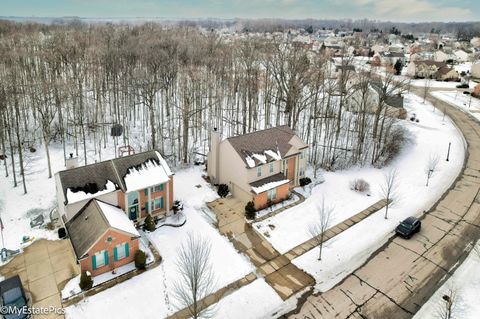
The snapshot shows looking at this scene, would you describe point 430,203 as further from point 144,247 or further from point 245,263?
point 144,247

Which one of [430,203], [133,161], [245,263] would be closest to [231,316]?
[245,263]

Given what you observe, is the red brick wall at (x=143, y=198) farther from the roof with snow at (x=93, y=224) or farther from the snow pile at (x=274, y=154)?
the snow pile at (x=274, y=154)

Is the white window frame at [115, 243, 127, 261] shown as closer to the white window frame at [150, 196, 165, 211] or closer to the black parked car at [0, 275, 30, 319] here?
the white window frame at [150, 196, 165, 211]

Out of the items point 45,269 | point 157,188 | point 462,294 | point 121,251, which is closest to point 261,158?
point 157,188

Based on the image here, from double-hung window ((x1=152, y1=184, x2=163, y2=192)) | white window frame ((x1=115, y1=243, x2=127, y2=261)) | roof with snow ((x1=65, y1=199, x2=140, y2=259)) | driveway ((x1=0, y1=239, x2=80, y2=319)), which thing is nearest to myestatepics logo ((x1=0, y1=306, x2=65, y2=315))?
driveway ((x1=0, y1=239, x2=80, y2=319))

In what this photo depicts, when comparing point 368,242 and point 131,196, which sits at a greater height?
point 131,196

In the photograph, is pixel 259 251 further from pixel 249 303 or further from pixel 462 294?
pixel 462 294
